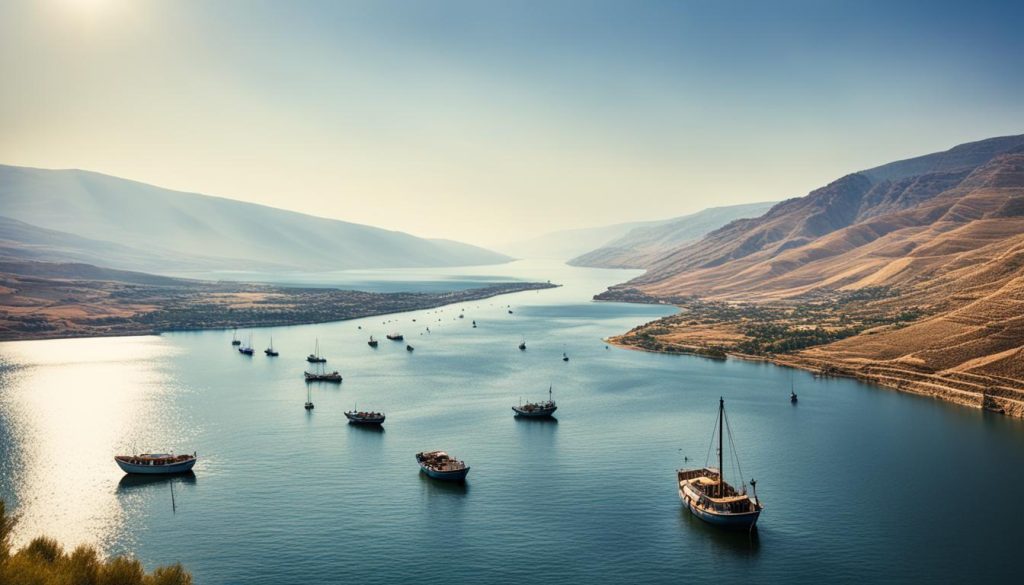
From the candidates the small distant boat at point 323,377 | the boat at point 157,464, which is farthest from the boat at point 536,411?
the small distant boat at point 323,377

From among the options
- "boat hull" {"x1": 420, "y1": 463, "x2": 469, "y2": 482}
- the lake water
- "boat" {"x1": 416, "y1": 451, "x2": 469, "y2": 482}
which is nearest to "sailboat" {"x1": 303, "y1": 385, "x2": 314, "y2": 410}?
the lake water

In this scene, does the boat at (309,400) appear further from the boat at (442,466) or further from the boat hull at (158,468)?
the boat at (442,466)

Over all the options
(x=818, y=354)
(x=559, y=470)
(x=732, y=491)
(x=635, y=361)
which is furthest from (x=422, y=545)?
(x=818, y=354)

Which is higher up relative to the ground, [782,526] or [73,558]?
[73,558]

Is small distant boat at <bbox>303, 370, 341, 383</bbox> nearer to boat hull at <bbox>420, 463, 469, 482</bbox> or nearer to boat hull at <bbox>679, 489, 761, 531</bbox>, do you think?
boat hull at <bbox>420, 463, 469, 482</bbox>

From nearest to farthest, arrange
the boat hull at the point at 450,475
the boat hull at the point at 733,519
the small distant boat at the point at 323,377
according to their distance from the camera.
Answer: the boat hull at the point at 733,519
the boat hull at the point at 450,475
the small distant boat at the point at 323,377

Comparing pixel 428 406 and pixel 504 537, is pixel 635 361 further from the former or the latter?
pixel 504 537
